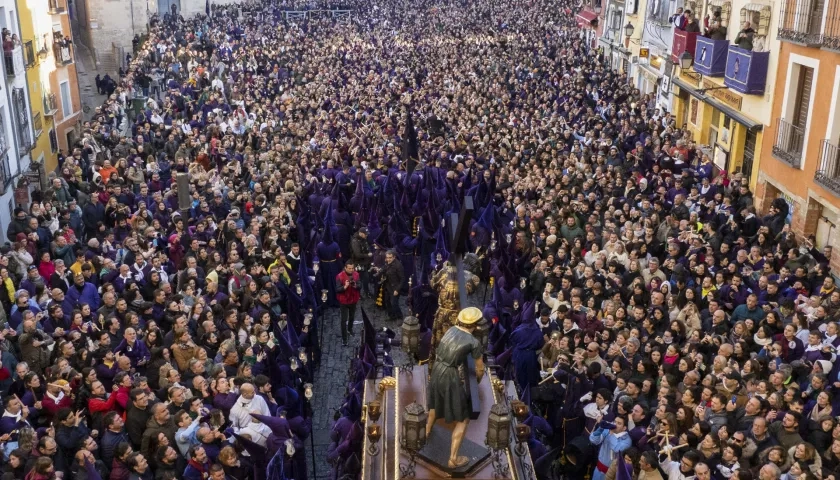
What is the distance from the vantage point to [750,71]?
20.0 meters

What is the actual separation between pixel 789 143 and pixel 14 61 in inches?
769

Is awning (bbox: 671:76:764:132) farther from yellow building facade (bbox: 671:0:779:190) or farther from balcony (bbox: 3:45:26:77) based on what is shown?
balcony (bbox: 3:45:26:77)

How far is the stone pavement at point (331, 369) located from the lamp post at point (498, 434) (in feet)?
10.5

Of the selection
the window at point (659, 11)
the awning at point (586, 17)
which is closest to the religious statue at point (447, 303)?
the window at point (659, 11)

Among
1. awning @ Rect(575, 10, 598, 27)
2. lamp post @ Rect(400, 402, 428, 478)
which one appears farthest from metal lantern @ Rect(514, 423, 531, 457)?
awning @ Rect(575, 10, 598, 27)

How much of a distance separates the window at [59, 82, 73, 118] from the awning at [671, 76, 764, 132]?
20.7 m

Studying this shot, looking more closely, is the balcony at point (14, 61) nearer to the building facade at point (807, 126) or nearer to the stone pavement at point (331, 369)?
the stone pavement at point (331, 369)

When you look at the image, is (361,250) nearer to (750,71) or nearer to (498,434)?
(498,434)

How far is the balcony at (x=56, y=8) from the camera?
3089 centimetres

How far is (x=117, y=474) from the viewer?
9281 mm

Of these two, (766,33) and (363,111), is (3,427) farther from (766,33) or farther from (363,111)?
(363,111)

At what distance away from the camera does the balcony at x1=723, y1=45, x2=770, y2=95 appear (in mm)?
19984

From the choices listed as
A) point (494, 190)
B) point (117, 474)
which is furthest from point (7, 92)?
point (117, 474)

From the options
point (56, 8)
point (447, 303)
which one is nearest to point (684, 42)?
point (447, 303)
